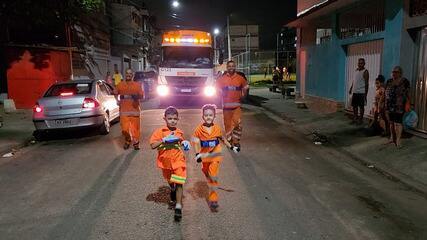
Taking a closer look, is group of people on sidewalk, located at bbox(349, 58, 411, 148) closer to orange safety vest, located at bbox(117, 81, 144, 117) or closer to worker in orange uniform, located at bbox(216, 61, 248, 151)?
worker in orange uniform, located at bbox(216, 61, 248, 151)

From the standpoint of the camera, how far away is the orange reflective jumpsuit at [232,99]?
8891 millimetres

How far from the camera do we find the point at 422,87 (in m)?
9.05

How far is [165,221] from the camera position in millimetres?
4855

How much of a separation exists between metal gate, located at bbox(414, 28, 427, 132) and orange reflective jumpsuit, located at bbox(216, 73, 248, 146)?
394 cm

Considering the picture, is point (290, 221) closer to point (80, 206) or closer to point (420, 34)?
point (80, 206)

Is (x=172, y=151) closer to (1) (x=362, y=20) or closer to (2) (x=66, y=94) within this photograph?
(2) (x=66, y=94)

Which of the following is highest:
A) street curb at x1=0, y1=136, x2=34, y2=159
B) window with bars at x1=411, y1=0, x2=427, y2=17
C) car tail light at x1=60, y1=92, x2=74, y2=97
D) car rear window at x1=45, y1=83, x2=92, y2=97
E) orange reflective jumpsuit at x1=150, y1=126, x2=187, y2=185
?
window with bars at x1=411, y1=0, x2=427, y2=17

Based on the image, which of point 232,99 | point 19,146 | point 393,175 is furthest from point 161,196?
point 19,146

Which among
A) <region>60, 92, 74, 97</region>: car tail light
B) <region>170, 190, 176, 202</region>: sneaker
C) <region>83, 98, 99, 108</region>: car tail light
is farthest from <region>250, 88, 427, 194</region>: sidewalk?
<region>60, 92, 74, 97</region>: car tail light

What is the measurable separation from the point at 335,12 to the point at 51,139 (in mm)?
10481

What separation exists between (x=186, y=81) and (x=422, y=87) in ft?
35.5

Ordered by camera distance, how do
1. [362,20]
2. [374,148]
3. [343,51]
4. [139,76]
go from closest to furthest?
1. [374,148]
2. [362,20]
3. [343,51]
4. [139,76]

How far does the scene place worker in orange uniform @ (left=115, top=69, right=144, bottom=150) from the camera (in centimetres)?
903

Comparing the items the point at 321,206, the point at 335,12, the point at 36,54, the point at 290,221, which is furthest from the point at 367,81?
the point at 36,54
